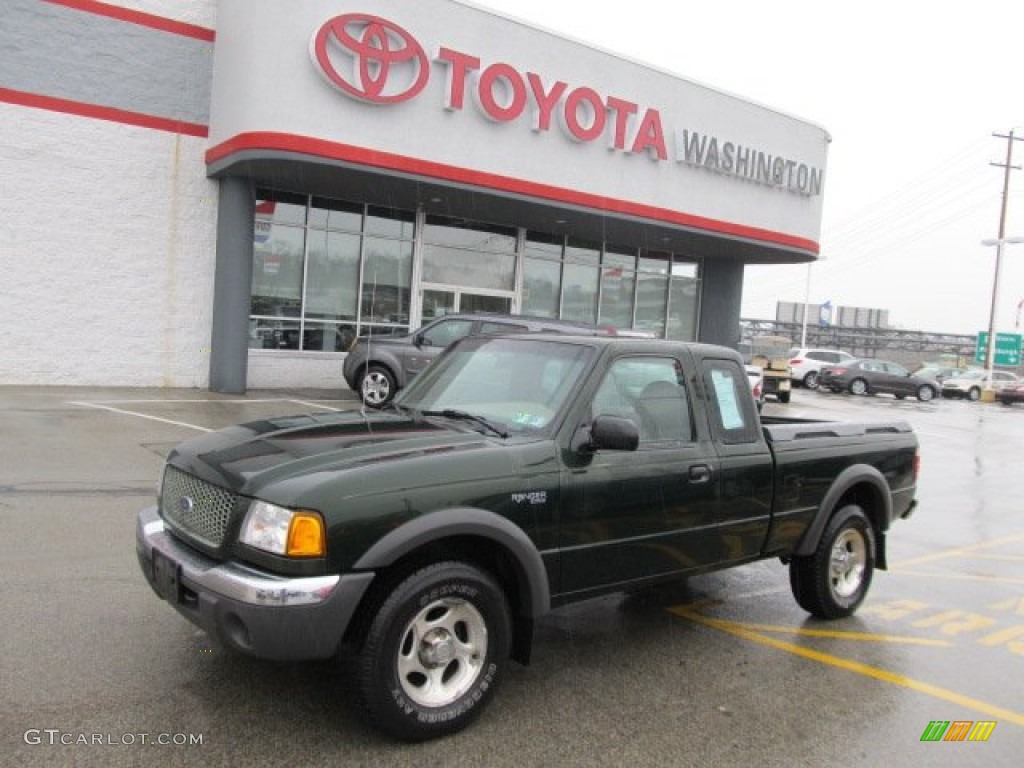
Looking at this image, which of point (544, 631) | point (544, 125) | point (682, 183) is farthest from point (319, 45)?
point (544, 631)

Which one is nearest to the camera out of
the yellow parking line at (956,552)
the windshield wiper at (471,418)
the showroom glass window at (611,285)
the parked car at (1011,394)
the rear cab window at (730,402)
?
the windshield wiper at (471,418)

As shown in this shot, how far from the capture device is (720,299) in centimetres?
2392

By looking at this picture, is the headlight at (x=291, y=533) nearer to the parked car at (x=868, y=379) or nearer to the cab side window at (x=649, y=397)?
the cab side window at (x=649, y=397)

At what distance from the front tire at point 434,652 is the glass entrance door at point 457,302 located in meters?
15.4

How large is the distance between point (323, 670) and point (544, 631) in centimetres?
136

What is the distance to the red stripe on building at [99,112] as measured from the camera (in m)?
14.1

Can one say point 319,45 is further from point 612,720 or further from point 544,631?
point 612,720

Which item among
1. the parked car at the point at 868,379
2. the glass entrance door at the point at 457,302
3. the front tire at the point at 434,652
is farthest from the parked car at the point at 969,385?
the front tire at the point at 434,652

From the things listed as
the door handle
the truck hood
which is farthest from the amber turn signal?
the door handle

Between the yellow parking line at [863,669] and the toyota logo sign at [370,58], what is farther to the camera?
the toyota logo sign at [370,58]

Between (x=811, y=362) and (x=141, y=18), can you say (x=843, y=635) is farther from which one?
(x=811, y=362)

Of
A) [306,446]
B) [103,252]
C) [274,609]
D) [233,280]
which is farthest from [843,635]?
[103,252]

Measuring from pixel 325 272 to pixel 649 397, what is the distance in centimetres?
1408

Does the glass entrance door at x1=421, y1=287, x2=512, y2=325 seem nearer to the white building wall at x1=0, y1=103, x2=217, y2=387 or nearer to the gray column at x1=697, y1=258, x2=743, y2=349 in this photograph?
the white building wall at x1=0, y1=103, x2=217, y2=387
